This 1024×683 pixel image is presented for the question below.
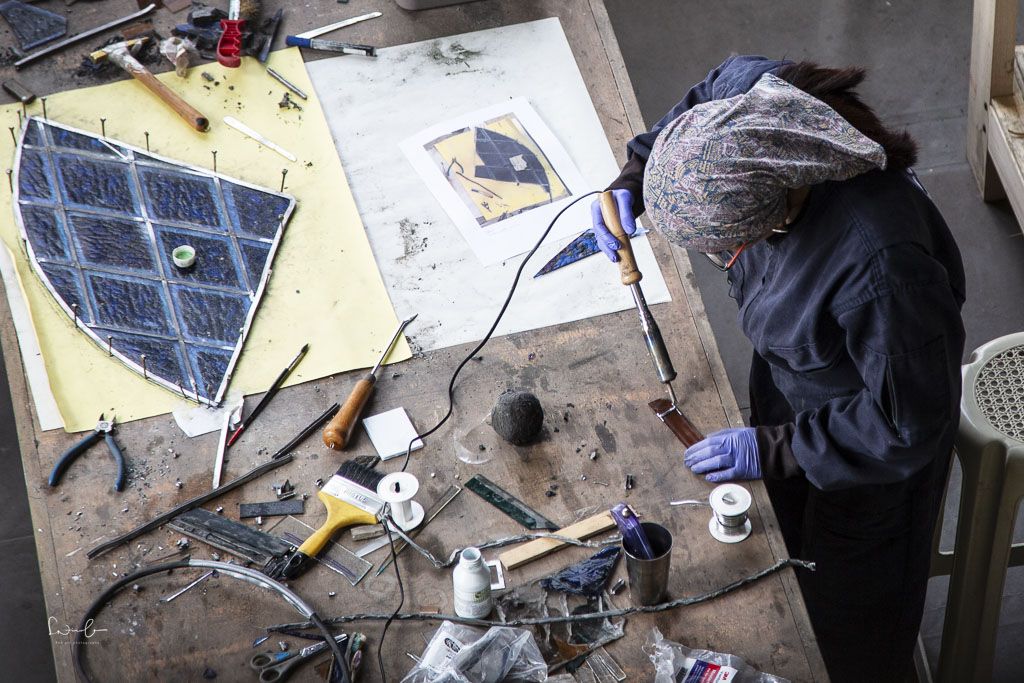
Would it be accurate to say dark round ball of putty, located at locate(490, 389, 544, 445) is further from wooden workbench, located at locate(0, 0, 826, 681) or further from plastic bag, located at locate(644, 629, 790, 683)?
plastic bag, located at locate(644, 629, 790, 683)

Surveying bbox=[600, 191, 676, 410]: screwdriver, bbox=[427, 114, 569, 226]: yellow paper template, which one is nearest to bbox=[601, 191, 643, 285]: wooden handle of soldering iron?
bbox=[600, 191, 676, 410]: screwdriver

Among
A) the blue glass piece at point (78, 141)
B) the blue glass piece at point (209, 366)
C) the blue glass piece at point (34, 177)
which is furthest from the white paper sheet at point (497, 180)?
the blue glass piece at point (34, 177)

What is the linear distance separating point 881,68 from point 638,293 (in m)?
2.56

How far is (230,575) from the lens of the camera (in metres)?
1.79

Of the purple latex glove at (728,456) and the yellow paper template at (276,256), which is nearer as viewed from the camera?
the purple latex glove at (728,456)

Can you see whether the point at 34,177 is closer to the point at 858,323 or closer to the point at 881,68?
the point at 858,323

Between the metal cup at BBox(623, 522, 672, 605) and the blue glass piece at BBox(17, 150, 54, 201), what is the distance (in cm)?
152

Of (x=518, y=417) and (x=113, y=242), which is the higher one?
(x=113, y=242)

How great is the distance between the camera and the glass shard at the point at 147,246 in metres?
2.11

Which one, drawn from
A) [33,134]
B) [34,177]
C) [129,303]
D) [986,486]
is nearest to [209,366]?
[129,303]

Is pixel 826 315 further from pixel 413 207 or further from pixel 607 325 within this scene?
pixel 413 207

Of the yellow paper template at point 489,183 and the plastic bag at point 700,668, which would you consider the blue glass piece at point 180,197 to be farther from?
the plastic bag at point 700,668

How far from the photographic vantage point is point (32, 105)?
248 centimetres

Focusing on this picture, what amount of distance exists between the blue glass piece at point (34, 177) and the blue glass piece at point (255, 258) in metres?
0.46
